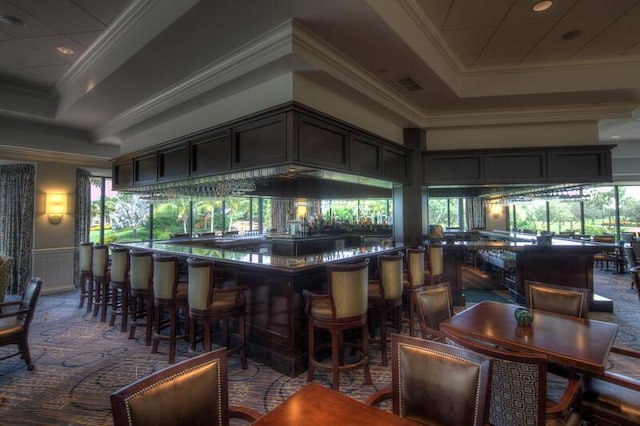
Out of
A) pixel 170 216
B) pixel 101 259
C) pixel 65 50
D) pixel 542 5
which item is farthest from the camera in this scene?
pixel 170 216

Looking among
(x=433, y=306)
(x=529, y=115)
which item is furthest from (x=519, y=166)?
(x=433, y=306)

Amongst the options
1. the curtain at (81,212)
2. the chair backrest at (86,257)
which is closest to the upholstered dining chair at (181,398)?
the chair backrest at (86,257)

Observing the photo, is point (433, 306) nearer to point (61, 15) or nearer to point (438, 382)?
point (438, 382)

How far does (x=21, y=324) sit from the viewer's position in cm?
329

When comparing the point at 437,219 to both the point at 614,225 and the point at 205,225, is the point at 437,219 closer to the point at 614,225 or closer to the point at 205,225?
the point at 614,225

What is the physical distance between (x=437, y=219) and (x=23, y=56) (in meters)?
12.0

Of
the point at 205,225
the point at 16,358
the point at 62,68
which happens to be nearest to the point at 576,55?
the point at 62,68

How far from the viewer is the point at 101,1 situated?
3062 millimetres

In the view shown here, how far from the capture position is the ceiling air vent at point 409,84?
12.9 feet

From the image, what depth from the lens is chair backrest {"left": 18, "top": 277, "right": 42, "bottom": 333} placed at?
10.8 ft

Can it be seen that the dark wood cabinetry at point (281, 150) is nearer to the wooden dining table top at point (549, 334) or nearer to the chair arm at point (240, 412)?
the wooden dining table top at point (549, 334)

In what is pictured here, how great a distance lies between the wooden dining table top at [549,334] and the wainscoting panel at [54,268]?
827cm

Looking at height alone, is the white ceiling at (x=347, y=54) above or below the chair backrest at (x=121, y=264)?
above

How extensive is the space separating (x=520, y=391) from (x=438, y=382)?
1.36 feet
